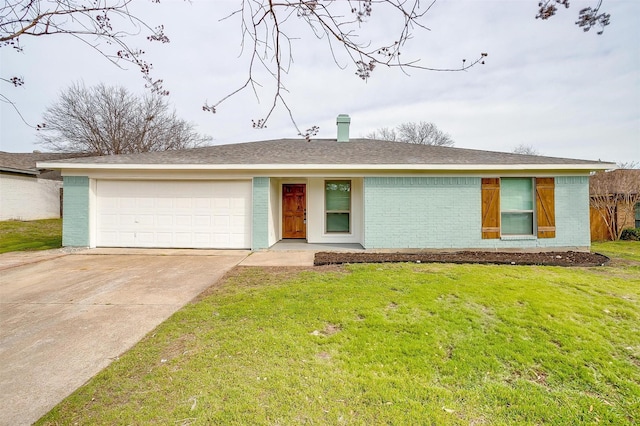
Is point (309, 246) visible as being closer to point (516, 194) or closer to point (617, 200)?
point (516, 194)

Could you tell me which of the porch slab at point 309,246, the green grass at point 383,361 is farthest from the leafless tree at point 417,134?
the green grass at point 383,361

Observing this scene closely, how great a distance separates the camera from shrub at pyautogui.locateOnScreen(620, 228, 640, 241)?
1155 cm

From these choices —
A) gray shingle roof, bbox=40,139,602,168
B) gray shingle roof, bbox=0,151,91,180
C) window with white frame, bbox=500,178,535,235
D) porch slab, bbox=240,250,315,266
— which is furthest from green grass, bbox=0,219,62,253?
window with white frame, bbox=500,178,535,235

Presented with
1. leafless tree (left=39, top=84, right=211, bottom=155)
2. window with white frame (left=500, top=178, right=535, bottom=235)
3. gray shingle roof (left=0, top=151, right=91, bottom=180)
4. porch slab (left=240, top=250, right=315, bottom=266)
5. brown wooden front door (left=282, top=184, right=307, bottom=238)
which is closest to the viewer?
porch slab (left=240, top=250, right=315, bottom=266)

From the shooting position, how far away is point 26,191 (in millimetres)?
15578

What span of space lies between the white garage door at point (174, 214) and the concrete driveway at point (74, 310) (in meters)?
1.10

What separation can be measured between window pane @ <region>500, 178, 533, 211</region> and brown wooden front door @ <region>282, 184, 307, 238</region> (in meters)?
6.33

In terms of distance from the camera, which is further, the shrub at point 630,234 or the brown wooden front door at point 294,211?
the shrub at point 630,234

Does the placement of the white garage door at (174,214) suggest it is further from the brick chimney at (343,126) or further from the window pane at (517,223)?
the window pane at (517,223)

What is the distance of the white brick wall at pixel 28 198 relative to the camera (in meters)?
14.7

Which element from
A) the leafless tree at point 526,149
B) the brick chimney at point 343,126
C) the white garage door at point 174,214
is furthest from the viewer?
the leafless tree at point 526,149

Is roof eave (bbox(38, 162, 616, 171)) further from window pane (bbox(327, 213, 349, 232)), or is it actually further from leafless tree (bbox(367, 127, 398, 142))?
leafless tree (bbox(367, 127, 398, 142))

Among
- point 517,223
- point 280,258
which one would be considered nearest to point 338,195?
point 280,258

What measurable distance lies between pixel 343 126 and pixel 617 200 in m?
11.6
